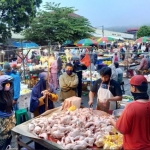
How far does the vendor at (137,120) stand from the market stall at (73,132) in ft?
1.04

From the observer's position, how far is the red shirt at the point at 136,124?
86.3 inches

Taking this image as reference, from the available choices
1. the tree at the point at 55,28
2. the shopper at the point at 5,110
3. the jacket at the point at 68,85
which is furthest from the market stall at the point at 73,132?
the tree at the point at 55,28

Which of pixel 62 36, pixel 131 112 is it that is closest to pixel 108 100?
pixel 131 112

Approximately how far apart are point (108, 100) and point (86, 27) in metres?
21.1

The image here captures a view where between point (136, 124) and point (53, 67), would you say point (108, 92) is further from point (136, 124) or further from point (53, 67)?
point (53, 67)

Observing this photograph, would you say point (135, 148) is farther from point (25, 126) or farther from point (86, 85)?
point (86, 85)

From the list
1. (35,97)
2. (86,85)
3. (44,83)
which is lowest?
(86,85)

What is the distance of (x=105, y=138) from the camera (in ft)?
8.95

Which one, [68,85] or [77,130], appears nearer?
[77,130]

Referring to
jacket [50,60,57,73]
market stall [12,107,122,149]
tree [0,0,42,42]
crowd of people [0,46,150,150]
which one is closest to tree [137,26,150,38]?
tree [0,0,42,42]

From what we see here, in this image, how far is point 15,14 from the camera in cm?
1772

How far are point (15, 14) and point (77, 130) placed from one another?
16.8m

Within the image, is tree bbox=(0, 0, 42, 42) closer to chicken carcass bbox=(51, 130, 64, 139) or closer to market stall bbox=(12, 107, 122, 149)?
market stall bbox=(12, 107, 122, 149)

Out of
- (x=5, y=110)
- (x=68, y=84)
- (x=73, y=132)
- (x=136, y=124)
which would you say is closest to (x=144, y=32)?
(x=68, y=84)
